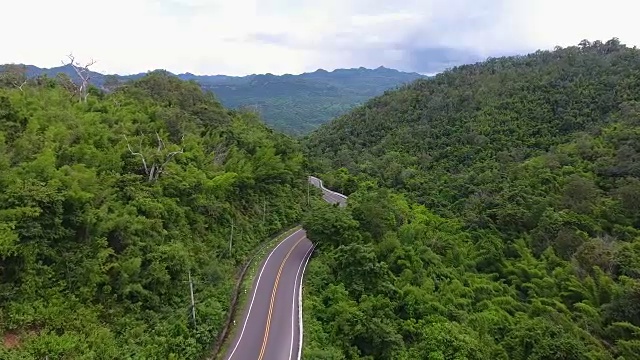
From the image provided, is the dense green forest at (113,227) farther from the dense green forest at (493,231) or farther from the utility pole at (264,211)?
the dense green forest at (493,231)

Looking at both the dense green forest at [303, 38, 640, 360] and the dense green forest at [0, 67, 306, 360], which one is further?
the dense green forest at [303, 38, 640, 360]

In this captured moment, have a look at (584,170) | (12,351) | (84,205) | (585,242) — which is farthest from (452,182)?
(12,351)

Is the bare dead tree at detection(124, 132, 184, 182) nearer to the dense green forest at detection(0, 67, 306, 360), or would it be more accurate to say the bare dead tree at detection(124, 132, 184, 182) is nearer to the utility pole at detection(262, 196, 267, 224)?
Result: the dense green forest at detection(0, 67, 306, 360)

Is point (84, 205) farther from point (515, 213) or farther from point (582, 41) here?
point (582, 41)

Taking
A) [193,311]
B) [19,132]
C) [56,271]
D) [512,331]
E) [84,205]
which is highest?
[19,132]

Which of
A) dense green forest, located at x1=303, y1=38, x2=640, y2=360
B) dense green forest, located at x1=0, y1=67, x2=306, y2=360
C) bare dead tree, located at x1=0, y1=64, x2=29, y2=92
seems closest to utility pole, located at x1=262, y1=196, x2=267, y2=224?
dense green forest, located at x1=0, y1=67, x2=306, y2=360

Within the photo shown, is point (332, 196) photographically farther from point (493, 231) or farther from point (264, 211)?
point (493, 231)
